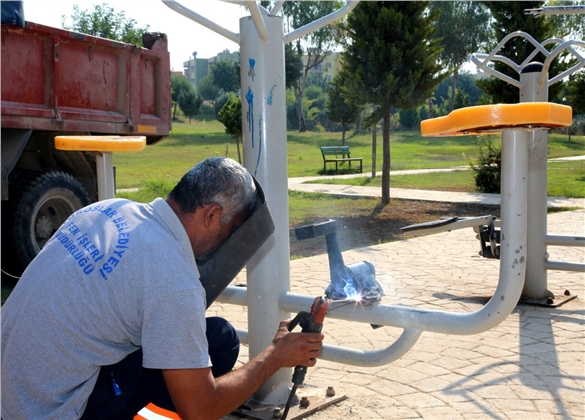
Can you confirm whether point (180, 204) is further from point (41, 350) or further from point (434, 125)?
point (434, 125)

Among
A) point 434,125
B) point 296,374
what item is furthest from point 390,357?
point 434,125

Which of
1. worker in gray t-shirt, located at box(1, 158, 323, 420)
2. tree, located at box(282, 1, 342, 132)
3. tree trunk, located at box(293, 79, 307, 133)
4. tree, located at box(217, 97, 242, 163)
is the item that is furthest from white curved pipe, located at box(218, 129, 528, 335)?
tree trunk, located at box(293, 79, 307, 133)

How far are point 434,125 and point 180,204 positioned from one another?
101 cm

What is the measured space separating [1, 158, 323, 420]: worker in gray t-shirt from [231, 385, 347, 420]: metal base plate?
1058mm

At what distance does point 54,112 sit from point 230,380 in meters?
4.99

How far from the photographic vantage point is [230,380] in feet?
6.33

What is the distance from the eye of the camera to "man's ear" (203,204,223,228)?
1.95 m

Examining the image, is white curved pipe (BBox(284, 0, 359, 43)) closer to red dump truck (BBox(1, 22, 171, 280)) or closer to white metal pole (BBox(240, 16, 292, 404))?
white metal pole (BBox(240, 16, 292, 404))

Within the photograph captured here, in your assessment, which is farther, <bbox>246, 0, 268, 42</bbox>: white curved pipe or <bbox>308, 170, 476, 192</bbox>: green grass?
<bbox>308, 170, 476, 192</bbox>: green grass

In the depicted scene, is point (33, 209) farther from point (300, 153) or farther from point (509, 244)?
point (300, 153)

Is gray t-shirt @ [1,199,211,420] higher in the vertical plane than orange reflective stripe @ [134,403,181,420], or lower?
higher

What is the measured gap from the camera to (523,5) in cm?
1248

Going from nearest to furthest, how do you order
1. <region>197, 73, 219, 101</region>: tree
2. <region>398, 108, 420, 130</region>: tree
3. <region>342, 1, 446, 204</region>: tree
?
<region>342, 1, 446, 204</region>: tree, <region>398, 108, 420, 130</region>: tree, <region>197, 73, 219, 101</region>: tree

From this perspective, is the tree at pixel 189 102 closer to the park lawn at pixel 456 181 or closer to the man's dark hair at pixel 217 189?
the park lawn at pixel 456 181
